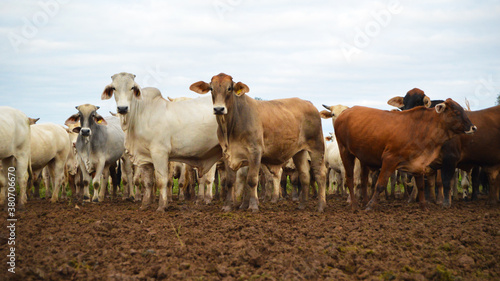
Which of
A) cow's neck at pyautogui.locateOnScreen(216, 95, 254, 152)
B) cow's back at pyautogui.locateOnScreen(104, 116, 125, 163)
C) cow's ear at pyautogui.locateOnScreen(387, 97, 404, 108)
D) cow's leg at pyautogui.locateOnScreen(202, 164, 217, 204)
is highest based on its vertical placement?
cow's ear at pyautogui.locateOnScreen(387, 97, 404, 108)

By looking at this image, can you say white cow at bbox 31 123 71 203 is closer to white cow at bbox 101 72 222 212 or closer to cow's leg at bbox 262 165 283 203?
white cow at bbox 101 72 222 212

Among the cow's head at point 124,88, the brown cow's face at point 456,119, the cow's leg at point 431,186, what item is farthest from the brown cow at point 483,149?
the cow's head at point 124,88

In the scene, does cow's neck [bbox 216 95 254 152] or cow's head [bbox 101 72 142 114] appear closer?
cow's neck [bbox 216 95 254 152]

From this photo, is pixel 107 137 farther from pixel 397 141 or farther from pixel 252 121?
pixel 397 141

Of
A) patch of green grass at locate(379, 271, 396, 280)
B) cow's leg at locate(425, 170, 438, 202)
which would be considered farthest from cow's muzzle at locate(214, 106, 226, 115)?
cow's leg at locate(425, 170, 438, 202)

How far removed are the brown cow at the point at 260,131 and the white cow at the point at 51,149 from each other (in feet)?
16.3

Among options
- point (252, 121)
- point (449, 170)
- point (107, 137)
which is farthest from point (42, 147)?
point (449, 170)

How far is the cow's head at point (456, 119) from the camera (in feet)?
33.6

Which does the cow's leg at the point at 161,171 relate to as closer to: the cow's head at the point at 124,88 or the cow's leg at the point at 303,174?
the cow's head at the point at 124,88

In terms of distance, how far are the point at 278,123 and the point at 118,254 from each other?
16.5 feet

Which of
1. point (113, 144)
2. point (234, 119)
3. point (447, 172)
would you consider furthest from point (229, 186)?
point (447, 172)

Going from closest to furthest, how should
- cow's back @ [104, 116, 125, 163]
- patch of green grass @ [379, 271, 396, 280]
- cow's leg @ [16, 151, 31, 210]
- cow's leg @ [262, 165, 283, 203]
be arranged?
patch of green grass @ [379, 271, 396, 280] < cow's leg @ [16, 151, 31, 210] < cow's leg @ [262, 165, 283, 203] < cow's back @ [104, 116, 125, 163]

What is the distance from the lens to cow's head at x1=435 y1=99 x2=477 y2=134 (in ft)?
33.6

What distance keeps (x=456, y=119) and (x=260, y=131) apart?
3.53 metres
